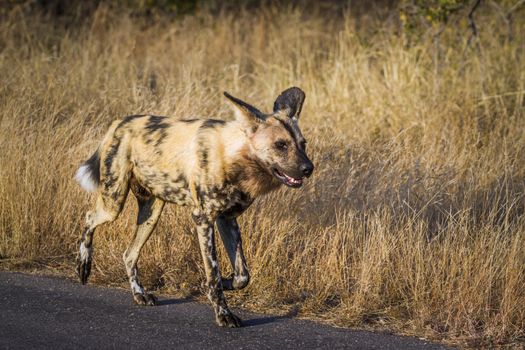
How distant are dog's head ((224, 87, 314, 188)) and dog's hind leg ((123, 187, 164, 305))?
95 cm

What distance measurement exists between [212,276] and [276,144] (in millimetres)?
824

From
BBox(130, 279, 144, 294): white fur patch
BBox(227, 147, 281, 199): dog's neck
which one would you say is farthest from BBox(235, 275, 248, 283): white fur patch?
BBox(130, 279, 144, 294): white fur patch

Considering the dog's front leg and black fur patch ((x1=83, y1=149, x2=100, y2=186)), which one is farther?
black fur patch ((x1=83, y1=149, x2=100, y2=186))

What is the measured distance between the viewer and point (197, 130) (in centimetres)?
474

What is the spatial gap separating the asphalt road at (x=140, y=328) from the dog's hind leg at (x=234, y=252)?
19cm

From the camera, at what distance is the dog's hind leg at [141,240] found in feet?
15.8

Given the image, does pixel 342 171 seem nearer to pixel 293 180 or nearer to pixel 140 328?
pixel 293 180

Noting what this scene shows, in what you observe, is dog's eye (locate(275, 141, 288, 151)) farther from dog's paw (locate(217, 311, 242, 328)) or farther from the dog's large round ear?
dog's paw (locate(217, 311, 242, 328))

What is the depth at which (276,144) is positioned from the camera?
446 cm

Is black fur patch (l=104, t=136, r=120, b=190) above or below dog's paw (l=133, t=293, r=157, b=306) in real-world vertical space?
above

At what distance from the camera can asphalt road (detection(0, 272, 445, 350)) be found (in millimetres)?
4016

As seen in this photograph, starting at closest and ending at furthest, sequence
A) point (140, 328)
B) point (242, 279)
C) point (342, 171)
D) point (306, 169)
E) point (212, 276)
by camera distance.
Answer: point (140, 328) → point (306, 169) → point (212, 276) → point (242, 279) → point (342, 171)

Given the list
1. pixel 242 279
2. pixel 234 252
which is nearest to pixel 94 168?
pixel 234 252

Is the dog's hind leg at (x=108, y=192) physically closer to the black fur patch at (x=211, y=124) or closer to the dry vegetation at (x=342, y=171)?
the dry vegetation at (x=342, y=171)
